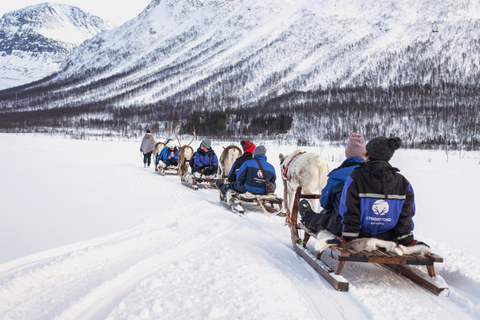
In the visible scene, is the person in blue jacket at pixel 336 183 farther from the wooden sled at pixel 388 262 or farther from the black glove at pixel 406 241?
the black glove at pixel 406 241

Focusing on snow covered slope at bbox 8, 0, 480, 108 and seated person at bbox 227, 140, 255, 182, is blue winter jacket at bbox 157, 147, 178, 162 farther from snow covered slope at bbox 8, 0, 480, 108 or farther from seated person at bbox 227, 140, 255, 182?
snow covered slope at bbox 8, 0, 480, 108

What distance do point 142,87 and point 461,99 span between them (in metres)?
79.6

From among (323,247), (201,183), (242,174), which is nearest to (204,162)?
(201,183)

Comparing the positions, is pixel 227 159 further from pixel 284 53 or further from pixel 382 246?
pixel 284 53

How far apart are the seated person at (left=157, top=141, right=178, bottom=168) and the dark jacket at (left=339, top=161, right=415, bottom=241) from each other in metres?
10.7

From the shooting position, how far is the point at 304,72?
85062 millimetres

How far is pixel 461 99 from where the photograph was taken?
55.4m

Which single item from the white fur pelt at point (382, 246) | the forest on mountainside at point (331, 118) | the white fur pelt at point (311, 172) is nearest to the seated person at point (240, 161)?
the white fur pelt at point (311, 172)

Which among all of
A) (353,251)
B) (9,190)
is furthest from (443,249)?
(9,190)

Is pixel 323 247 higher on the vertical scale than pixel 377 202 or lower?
lower

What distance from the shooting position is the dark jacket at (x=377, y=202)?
11.0 feet

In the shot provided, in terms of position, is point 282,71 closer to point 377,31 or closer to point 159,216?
point 377,31

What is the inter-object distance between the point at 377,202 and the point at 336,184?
72 centimetres

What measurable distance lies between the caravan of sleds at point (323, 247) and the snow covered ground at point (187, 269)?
118mm
